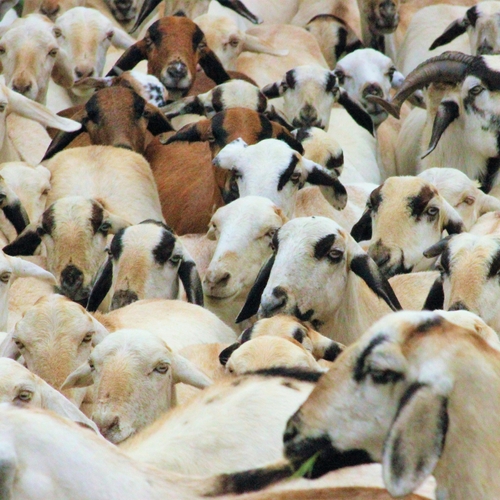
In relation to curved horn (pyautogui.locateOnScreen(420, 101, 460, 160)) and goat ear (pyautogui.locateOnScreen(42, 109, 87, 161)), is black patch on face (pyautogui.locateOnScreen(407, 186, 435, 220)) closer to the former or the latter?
curved horn (pyautogui.locateOnScreen(420, 101, 460, 160))

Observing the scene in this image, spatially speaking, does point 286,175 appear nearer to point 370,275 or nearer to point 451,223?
point 451,223

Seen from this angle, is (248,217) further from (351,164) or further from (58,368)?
(351,164)

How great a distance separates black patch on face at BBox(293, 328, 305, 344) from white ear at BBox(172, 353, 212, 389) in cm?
50

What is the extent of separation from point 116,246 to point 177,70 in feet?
11.4

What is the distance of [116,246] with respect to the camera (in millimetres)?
7477

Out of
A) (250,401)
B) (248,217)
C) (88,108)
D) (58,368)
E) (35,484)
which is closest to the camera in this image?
(35,484)

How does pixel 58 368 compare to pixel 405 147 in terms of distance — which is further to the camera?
pixel 405 147

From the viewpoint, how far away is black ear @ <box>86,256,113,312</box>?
7.52m

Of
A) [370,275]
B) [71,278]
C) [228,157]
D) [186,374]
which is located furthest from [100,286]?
[186,374]

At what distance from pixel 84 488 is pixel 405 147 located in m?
8.09

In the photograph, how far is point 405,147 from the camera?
11203 mm

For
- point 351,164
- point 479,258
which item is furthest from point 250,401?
point 351,164

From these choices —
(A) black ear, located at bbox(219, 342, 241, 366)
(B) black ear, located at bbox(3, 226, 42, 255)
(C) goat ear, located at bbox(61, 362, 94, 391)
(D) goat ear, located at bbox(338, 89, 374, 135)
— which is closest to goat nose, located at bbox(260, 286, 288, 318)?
(A) black ear, located at bbox(219, 342, 241, 366)

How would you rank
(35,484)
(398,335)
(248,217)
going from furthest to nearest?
(248,217) → (398,335) → (35,484)
